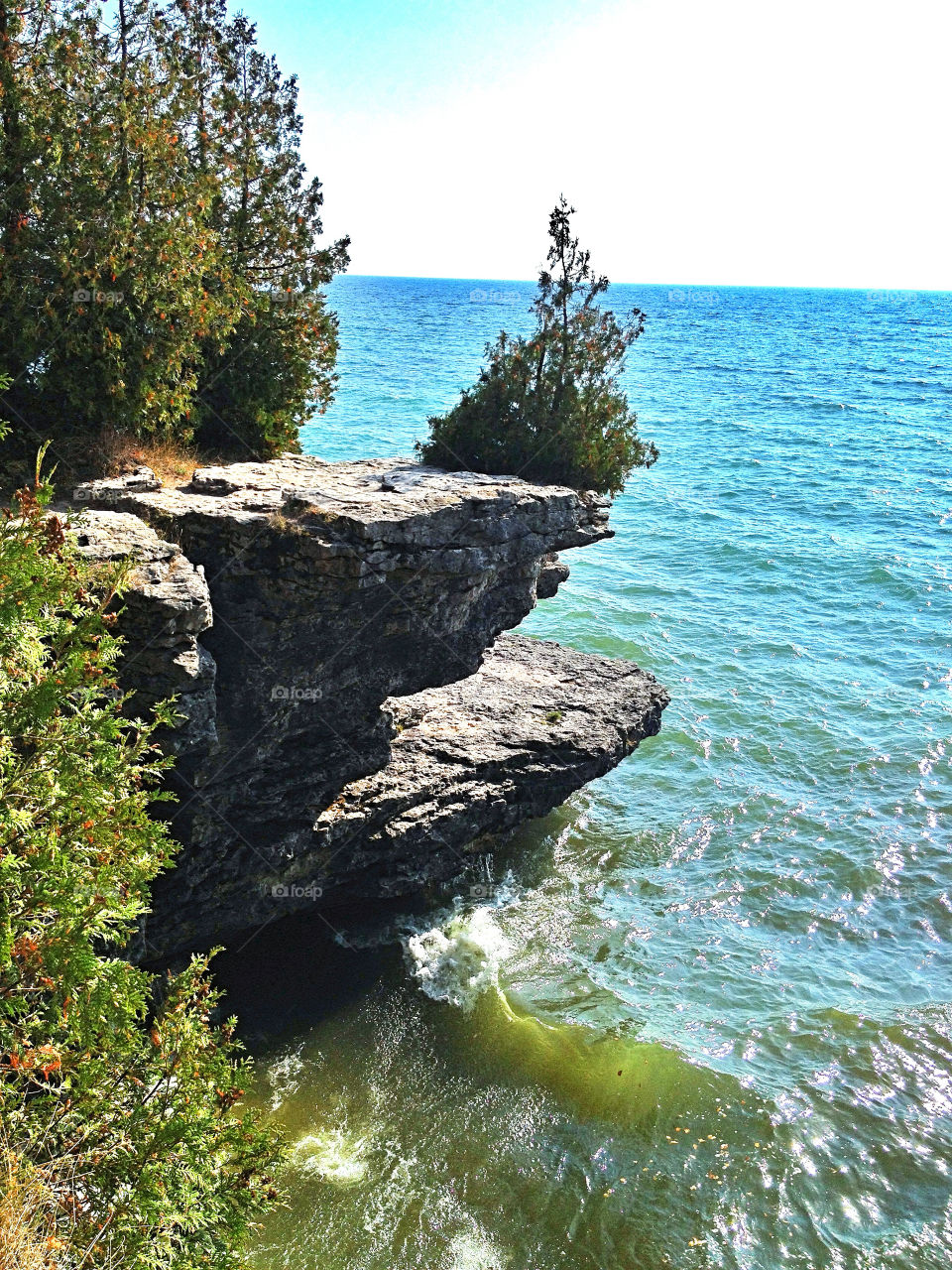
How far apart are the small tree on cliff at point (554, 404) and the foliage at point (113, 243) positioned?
4.22 m

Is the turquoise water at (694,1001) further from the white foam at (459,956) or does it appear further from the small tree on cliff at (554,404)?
the small tree on cliff at (554,404)

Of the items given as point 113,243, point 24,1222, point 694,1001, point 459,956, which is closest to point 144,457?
point 113,243

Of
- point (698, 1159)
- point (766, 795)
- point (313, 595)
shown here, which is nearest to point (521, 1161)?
point (698, 1159)

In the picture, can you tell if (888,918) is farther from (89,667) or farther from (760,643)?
(89,667)

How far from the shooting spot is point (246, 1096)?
1171cm

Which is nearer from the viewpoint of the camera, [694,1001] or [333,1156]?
[333,1156]

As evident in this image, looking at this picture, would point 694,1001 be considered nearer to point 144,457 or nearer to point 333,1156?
point 333,1156

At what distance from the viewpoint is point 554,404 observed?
711 inches

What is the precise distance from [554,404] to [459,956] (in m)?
10.5

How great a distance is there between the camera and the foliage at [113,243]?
1122cm

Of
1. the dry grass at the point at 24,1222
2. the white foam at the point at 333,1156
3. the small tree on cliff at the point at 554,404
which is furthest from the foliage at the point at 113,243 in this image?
the white foam at the point at 333,1156

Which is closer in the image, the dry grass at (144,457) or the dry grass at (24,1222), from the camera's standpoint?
the dry grass at (24,1222)

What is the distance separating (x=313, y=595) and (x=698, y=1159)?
28.4 ft

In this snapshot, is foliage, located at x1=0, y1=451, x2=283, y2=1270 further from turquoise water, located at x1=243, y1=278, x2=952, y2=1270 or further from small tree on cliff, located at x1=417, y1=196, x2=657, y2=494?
small tree on cliff, located at x1=417, y1=196, x2=657, y2=494
